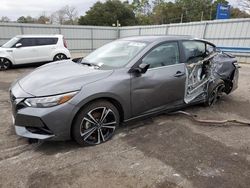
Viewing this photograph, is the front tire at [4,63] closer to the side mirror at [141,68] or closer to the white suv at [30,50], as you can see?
the white suv at [30,50]

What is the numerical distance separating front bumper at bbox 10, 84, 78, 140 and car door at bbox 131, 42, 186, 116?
1.07m

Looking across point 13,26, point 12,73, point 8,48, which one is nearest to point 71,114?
point 12,73

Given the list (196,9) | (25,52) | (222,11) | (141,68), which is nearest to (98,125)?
(141,68)

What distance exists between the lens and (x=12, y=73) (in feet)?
30.1

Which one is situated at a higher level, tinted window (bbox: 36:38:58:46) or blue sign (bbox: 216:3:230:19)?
blue sign (bbox: 216:3:230:19)

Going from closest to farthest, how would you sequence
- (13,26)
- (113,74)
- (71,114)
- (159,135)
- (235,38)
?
(71,114) < (113,74) < (159,135) < (235,38) < (13,26)

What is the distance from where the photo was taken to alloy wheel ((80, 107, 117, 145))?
307 centimetres

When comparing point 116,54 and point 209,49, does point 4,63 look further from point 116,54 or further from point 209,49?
point 209,49

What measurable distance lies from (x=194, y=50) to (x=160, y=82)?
4.14 ft

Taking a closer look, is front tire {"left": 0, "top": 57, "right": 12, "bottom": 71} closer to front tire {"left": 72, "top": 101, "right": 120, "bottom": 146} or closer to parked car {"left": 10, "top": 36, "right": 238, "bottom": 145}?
parked car {"left": 10, "top": 36, "right": 238, "bottom": 145}

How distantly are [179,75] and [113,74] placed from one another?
4.32 feet

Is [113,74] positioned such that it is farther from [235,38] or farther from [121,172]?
[235,38]

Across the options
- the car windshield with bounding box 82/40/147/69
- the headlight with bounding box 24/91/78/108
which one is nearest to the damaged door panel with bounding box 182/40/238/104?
the car windshield with bounding box 82/40/147/69

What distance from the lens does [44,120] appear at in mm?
2738
